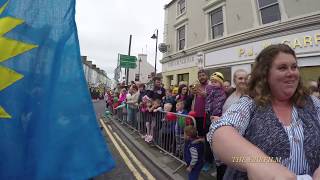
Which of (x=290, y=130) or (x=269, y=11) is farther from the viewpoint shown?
(x=269, y=11)

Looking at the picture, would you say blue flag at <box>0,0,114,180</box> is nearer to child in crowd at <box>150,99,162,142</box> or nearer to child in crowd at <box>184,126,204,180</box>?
child in crowd at <box>184,126,204,180</box>

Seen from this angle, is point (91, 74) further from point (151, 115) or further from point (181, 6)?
point (151, 115)

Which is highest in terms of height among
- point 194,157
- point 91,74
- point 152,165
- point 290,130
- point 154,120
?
point 91,74

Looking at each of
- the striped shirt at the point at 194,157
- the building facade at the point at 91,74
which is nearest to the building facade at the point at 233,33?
the striped shirt at the point at 194,157

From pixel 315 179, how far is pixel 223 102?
11.5 feet

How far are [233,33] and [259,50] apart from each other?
6.48 ft

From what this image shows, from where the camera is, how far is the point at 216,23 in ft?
51.7

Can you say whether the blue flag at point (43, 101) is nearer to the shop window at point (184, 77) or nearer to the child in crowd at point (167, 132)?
the child in crowd at point (167, 132)

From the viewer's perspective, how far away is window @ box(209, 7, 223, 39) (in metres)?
15.4

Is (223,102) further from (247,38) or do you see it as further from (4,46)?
(247,38)

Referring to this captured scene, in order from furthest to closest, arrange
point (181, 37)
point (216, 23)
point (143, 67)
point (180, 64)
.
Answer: point (143, 67), point (181, 37), point (180, 64), point (216, 23)

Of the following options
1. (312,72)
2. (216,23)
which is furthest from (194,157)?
(216,23)

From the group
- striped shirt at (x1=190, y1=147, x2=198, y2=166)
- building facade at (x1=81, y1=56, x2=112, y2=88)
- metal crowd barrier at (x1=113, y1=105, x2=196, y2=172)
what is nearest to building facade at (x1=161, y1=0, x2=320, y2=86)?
metal crowd barrier at (x1=113, y1=105, x2=196, y2=172)

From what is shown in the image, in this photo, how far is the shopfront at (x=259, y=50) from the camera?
10.2 m
